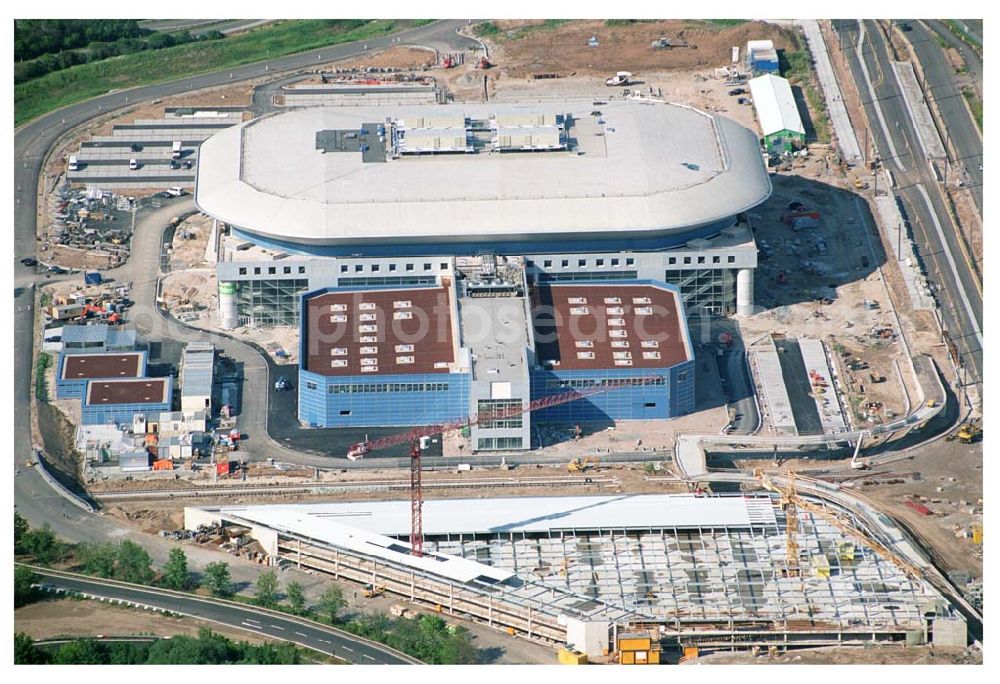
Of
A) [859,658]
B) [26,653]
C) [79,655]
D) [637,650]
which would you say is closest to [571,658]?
[637,650]

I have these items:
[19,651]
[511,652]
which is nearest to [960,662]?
[511,652]

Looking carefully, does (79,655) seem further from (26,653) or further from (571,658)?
(571,658)

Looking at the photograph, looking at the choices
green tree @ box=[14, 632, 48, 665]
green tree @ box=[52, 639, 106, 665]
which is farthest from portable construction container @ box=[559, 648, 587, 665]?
green tree @ box=[14, 632, 48, 665]

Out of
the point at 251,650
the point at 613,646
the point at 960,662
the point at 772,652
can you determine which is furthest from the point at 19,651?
the point at 960,662

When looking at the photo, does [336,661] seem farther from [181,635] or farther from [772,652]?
[772,652]

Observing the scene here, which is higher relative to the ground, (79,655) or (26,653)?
(26,653)
